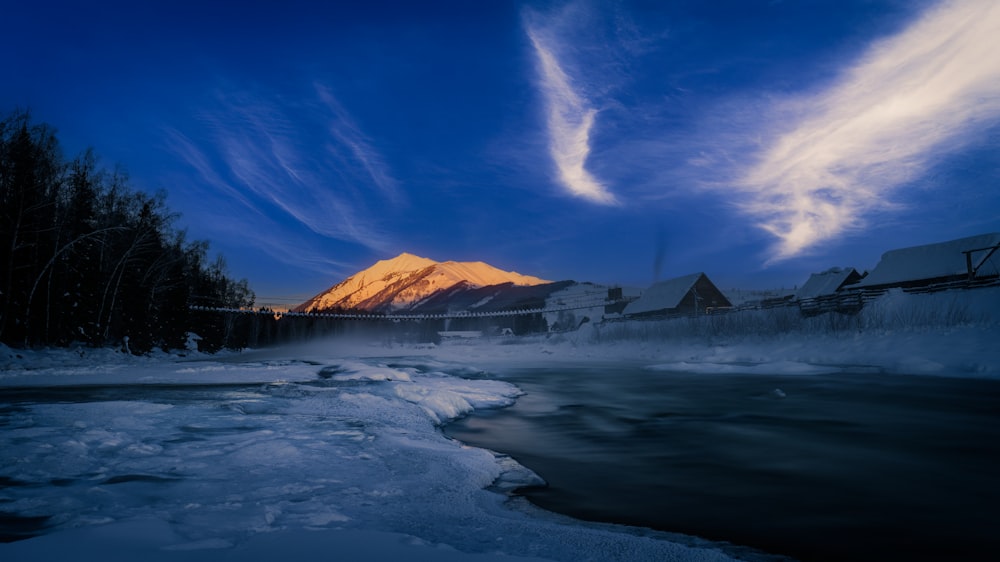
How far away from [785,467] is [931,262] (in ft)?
148

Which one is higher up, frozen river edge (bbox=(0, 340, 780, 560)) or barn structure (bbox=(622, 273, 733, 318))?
barn structure (bbox=(622, 273, 733, 318))

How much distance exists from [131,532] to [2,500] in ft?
5.02

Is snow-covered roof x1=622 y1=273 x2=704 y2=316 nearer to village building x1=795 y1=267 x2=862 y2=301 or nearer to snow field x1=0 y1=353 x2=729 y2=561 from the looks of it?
village building x1=795 y1=267 x2=862 y2=301

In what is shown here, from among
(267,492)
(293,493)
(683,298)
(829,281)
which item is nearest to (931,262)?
(829,281)

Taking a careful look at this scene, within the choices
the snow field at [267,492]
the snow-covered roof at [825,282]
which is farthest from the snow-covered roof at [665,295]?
the snow field at [267,492]

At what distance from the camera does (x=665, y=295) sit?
218 ft

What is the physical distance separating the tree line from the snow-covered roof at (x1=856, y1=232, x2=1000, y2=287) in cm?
5125

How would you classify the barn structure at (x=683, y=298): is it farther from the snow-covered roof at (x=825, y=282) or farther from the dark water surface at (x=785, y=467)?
the dark water surface at (x=785, y=467)

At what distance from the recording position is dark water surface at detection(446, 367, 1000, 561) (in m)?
3.66

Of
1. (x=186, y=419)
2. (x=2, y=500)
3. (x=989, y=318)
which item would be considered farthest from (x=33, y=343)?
(x=989, y=318)

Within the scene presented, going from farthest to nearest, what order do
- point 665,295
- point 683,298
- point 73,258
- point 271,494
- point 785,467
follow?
point 665,295, point 683,298, point 73,258, point 785,467, point 271,494

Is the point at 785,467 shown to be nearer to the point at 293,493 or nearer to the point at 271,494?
the point at 293,493

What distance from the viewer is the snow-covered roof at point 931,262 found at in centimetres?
3634

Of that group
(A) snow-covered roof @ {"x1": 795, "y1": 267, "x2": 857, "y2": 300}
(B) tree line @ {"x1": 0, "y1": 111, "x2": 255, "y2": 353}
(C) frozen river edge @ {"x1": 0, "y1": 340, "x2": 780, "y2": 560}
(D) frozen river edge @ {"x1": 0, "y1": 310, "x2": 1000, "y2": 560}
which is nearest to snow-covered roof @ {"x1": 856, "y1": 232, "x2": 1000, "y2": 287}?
(A) snow-covered roof @ {"x1": 795, "y1": 267, "x2": 857, "y2": 300}
